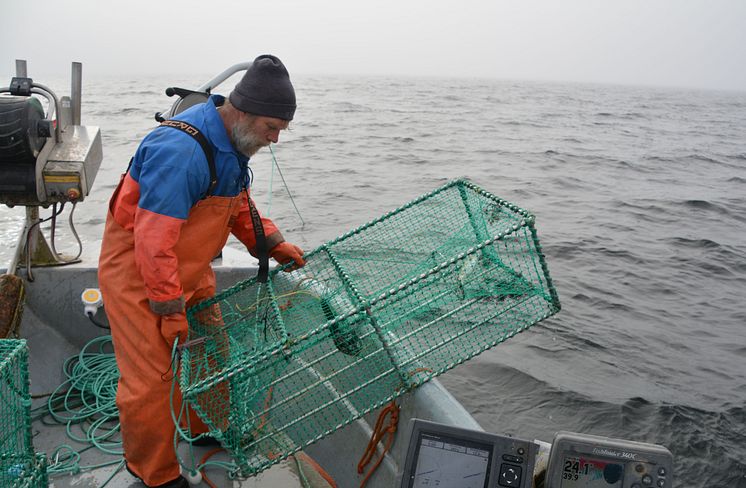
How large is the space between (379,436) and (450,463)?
1.06 meters

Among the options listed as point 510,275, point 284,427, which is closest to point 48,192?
point 284,427

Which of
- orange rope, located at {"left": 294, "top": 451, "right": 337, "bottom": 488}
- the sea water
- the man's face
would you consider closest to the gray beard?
the man's face

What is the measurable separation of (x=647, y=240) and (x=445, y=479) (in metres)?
8.76

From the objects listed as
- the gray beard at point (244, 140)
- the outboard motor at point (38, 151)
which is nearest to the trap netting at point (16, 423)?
the gray beard at point (244, 140)

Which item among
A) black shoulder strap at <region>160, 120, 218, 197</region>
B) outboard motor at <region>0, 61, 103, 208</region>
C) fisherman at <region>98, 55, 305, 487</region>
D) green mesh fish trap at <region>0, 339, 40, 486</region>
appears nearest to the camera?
green mesh fish trap at <region>0, 339, 40, 486</region>

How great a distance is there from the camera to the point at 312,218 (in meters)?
10.0

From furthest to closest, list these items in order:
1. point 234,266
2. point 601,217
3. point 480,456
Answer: point 601,217 → point 234,266 → point 480,456

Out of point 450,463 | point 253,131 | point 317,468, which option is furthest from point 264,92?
point 317,468

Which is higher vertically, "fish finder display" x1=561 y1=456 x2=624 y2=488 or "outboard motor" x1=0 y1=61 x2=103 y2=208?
"outboard motor" x1=0 y1=61 x2=103 y2=208

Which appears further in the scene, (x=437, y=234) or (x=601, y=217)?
(x=601, y=217)

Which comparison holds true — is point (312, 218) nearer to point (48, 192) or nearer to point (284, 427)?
point (48, 192)

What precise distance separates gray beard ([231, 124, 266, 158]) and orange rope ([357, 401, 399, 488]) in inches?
49.2

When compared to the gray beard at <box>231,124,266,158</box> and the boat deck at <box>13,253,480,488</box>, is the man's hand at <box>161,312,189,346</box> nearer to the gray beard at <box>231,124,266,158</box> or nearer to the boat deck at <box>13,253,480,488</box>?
the gray beard at <box>231,124,266,158</box>

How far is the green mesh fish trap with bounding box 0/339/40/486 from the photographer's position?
84.5 inches
